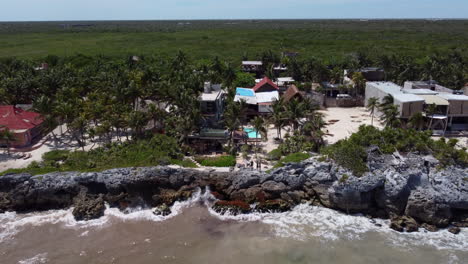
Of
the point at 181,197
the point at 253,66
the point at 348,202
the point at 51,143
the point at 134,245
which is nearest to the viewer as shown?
the point at 134,245

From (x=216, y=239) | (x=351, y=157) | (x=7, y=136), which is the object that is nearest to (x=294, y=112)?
(x=351, y=157)

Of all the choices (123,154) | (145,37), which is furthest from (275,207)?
(145,37)

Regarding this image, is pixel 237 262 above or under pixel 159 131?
under

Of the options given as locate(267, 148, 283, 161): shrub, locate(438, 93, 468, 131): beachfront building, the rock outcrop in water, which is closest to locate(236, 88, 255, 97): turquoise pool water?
locate(267, 148, 283, 161): shrub

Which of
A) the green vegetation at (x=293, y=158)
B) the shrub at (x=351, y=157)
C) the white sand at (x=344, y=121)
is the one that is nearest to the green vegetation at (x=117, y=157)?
the green vegetation at (x=293, y=158)

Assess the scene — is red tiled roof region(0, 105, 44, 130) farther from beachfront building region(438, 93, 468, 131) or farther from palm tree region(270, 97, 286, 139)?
beachfront building region(438, 93, 468, 131)

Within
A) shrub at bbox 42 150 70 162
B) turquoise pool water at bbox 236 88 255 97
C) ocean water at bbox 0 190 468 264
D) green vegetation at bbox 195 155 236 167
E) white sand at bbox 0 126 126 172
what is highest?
turquoise pool water at bbox 236 88 255 97

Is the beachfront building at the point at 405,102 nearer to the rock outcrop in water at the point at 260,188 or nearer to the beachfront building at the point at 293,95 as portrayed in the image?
the beachfront building at the point at 293,95

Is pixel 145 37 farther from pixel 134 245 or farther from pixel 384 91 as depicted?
pixel 134 245
